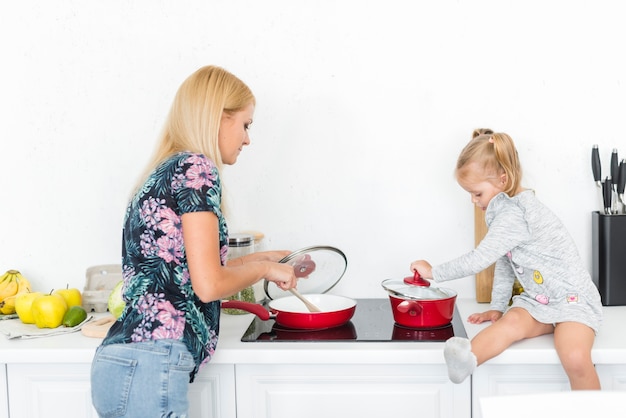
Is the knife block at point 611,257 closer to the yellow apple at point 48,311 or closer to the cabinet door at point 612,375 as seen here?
the cabinet door at point 612,375

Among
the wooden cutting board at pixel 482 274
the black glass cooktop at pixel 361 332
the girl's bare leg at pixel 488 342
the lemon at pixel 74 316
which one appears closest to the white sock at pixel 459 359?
the girl's bare leg at pixel 488 342

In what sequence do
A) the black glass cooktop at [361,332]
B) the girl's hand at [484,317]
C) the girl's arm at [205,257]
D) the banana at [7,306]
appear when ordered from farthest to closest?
the banana at [7,306] < the girl's hand at [484,317] < the black glass cooktop at [361,332] < the girl's arm at [205,257]

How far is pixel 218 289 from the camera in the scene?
4.18ft

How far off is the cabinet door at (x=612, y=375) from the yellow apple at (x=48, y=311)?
1227mm

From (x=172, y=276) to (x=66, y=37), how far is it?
3.21 ft

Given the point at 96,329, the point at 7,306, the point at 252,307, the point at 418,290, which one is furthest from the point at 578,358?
the point at 7,306

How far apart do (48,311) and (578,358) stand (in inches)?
47.0

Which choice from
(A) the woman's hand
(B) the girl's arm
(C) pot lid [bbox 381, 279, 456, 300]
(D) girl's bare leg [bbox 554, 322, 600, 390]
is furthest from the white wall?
(B) the girl's arm

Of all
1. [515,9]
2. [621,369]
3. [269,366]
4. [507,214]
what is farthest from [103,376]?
[515,9]

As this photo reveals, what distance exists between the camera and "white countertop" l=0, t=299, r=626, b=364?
57.9 inches

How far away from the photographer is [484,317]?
1.68 metres

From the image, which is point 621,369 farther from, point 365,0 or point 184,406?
point 365,0

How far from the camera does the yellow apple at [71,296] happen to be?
72.4 inches

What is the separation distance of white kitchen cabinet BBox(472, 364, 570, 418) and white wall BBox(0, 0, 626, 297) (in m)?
0.45
